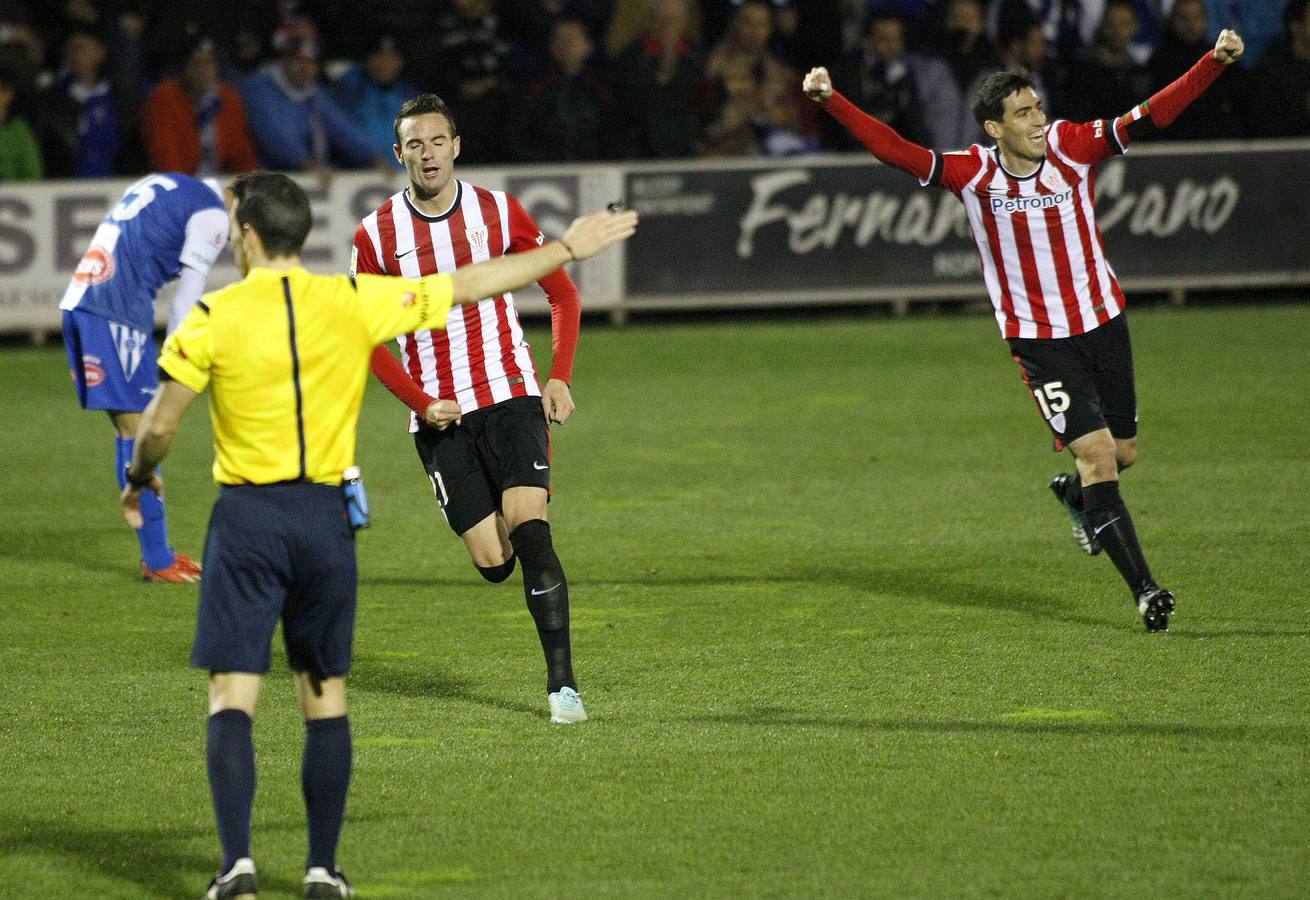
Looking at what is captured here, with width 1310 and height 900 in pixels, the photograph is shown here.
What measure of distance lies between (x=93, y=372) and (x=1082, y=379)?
13.0 feet

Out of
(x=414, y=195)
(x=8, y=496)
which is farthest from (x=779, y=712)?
(x=8, y=496)

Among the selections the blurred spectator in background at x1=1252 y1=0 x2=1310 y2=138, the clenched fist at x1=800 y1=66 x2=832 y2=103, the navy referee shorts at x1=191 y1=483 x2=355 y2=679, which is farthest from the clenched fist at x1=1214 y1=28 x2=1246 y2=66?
the blurred spectator in background at x1=1252 y1=0 x2=1310 y2=138

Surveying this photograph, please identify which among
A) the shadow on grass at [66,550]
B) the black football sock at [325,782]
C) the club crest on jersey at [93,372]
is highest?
the black football sock at [325,782]

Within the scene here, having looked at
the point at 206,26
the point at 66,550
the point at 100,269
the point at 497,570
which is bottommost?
the point at 66,550

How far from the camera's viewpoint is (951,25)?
17.1m

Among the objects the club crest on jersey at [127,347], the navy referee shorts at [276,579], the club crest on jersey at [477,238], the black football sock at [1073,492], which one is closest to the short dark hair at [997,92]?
the black football sock at [1073,492]

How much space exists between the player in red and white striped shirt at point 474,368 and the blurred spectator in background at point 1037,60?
11.6 metres

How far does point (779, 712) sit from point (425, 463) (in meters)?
1.42

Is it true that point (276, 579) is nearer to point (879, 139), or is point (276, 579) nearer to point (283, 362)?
point (283, 362)

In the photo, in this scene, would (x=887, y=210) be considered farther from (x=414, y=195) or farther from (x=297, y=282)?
(x=297, y=282)

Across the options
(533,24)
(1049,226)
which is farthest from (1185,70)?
(1049,226)

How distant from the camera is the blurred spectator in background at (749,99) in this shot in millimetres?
17141

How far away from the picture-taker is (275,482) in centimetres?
432

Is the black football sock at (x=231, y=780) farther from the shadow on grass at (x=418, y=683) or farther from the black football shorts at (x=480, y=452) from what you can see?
the black football shorts at (x=480, y=452)
